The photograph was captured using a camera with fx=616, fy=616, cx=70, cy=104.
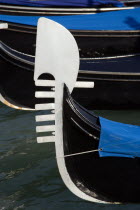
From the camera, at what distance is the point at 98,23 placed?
329 inches

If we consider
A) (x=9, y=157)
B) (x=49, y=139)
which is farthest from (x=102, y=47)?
(x=49, y=139)

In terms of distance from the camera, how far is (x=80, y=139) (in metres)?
4.54

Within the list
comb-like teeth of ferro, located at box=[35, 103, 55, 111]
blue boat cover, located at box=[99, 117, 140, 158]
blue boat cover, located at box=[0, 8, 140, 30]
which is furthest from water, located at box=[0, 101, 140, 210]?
blue boat cover, located at box=[0, 8, 140, 30]

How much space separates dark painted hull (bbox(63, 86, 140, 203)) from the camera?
14.7 feet

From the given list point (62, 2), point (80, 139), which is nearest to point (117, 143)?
point (80, 139)

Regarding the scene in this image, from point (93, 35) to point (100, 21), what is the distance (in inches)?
14.0

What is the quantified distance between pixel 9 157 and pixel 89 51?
2690mm

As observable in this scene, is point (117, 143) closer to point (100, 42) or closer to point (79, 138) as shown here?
point (79, 138)

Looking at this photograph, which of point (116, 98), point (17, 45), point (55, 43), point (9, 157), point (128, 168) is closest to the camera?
point (55, 43)

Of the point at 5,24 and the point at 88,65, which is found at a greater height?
the point at 5,24

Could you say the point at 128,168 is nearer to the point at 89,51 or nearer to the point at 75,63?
the point at 75,63

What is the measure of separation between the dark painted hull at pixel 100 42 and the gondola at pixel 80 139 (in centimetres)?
358

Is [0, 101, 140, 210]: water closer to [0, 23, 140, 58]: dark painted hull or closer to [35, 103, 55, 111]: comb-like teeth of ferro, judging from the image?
[35, 103, 55, 111]: comb-like teeth of ferro

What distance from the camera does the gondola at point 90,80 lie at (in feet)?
24.0
